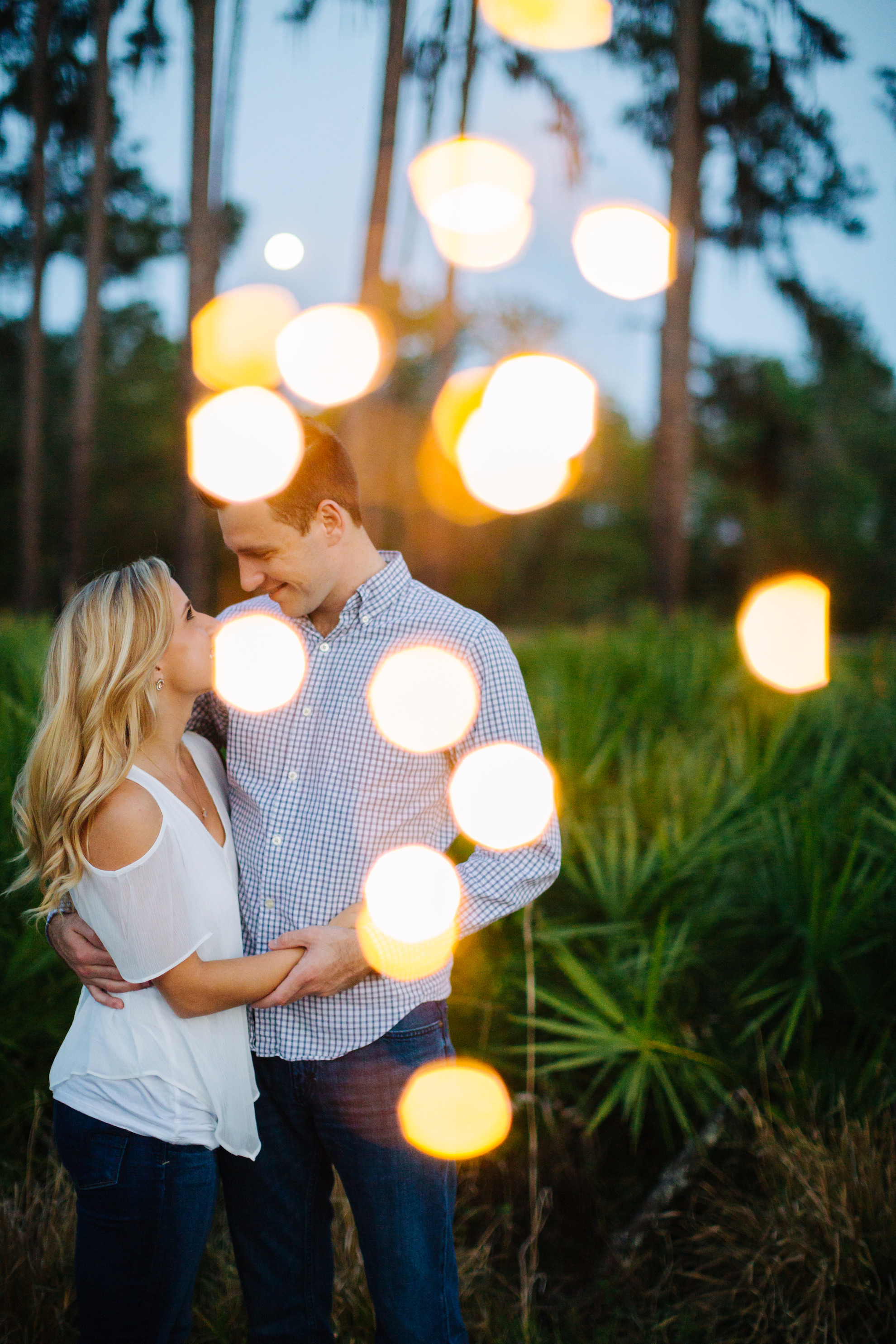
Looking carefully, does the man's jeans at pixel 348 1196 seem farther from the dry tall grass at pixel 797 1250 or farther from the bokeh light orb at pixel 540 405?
the bokeh light orb at pixel 540 405

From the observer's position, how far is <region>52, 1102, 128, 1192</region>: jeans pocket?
1601 mm

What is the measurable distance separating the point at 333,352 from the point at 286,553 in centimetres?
978

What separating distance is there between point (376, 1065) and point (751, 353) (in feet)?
124

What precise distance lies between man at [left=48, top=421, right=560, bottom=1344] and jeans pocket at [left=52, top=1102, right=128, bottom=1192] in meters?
0.22

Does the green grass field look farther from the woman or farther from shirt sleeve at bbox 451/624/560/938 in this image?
shirt sleeve at bbox 451/624/560/938

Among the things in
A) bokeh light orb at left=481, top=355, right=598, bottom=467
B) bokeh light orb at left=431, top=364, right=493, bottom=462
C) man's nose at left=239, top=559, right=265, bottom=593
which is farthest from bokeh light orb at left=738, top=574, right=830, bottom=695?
bokeh light orb at left=481, top=355, right=598, bottom=467

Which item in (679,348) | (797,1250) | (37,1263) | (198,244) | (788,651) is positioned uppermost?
(198,244)

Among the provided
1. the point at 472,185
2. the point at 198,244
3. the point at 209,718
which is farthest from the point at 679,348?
the point at 209,718

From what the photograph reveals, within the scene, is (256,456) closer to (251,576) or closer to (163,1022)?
(251,576)

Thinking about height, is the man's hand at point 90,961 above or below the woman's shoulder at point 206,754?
below

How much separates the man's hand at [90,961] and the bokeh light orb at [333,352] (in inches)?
271

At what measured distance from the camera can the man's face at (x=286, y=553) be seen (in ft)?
6.25

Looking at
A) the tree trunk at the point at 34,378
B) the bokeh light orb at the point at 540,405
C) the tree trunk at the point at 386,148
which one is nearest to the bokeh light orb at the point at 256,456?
the tree trunk at the point at 386,148

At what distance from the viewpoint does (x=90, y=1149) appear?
1.62m
